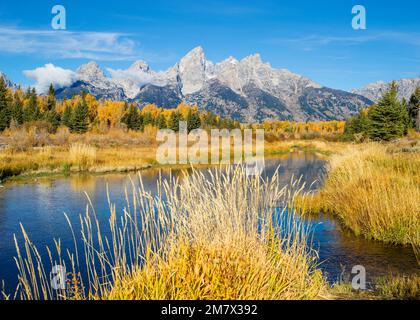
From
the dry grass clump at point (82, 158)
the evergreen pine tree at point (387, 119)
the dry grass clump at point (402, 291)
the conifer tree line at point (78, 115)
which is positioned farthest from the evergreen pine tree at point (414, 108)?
the dry grass clump at point (402, 291)

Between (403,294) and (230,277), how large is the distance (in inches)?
97.5

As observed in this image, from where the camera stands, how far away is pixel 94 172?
22.9 m

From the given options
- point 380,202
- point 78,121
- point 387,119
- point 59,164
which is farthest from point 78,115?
point 380,202

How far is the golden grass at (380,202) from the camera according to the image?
8297mm

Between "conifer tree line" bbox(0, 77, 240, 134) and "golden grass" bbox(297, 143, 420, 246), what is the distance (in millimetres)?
45223

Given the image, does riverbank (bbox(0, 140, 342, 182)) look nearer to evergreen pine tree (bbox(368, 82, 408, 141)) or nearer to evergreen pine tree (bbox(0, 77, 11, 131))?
evergreen pine tree (bbox(368, 82, 408, 141))

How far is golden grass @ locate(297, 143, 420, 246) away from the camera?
8.30 metres

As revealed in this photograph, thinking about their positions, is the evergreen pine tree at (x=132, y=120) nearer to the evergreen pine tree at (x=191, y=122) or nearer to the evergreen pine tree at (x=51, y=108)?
the evergreen pine tree at (x=191, y=122)

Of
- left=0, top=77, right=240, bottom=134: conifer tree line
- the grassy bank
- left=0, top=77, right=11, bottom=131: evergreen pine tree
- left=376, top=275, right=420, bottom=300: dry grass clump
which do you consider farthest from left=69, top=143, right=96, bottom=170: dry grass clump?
left=0, top=77, right=11, bottom=131: evergreen pine tree

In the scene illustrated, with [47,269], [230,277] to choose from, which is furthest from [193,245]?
[47,269]

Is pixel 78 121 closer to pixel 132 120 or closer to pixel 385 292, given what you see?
pixel 132 120

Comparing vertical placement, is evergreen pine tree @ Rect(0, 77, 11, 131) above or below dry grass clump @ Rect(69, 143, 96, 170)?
above
